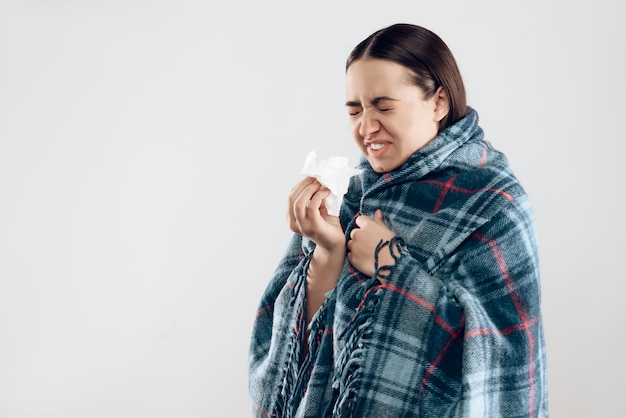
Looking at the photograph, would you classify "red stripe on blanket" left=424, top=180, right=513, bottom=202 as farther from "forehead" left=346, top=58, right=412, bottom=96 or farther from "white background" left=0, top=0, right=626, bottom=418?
"white background" left=0, top=0, right=626, bottom=418

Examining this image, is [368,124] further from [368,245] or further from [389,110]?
[368,245]

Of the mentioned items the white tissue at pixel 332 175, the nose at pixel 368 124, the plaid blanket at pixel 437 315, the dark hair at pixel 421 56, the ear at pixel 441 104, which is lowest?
the plaid blanket at pixel 437 315

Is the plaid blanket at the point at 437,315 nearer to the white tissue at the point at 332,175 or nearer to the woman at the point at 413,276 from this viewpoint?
the woman at the point at 413,276

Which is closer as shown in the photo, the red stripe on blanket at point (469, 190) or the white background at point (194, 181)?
the red stripe on blanket at point (469, 190)

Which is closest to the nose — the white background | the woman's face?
the woman's face

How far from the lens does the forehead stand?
1.41 meters

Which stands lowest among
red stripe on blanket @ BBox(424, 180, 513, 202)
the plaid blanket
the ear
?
the plaid blanket

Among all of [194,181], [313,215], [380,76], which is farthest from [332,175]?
[194,181]

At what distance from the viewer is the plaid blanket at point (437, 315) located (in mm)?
1337

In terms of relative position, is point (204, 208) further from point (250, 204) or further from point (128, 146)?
point (128, 146)

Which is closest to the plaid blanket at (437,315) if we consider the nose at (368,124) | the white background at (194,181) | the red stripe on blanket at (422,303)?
the red stripe on blanket at (422,303)

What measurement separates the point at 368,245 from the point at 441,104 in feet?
1.01

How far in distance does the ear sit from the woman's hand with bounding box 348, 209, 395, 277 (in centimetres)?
24

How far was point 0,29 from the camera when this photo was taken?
2324 millimetres
